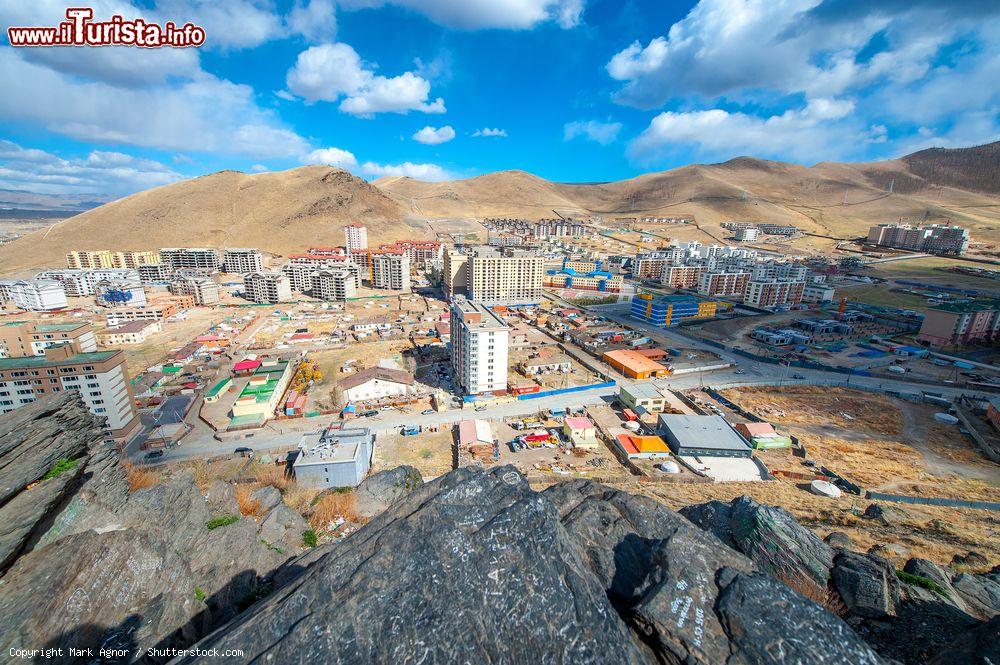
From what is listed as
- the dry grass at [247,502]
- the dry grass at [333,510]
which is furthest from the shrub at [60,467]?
the dry grass at [333,510]

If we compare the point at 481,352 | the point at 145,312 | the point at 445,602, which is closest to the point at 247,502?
the point at 445,602

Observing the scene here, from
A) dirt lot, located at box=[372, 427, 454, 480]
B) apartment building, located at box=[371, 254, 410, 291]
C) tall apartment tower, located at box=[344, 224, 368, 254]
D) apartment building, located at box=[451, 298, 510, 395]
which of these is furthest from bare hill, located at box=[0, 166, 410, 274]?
dirt lot, located at box=[372, 427, 454, 480]

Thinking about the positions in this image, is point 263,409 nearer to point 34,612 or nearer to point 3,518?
point 3,518

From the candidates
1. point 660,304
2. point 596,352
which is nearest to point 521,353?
point 596,352

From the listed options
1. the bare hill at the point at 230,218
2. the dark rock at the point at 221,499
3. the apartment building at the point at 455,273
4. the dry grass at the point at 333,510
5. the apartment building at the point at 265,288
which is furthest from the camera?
the bare hill at the point at 230,218

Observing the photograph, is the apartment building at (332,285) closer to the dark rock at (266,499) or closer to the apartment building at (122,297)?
the apartment building at (122,297)

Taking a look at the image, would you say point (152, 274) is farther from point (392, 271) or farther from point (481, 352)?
point (481, 352)

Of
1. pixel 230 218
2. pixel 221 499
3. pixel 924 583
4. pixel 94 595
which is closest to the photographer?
pixel 94 595
